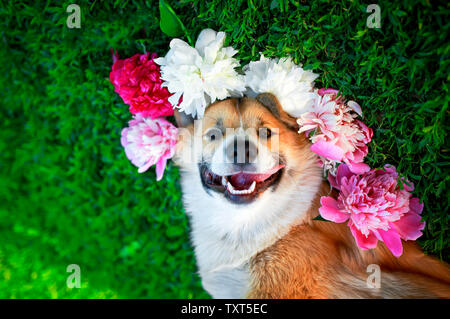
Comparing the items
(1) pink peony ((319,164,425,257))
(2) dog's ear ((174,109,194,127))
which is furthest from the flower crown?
(2) dog's ear ((174,109,194,127))

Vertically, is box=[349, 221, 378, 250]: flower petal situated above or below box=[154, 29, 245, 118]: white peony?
below

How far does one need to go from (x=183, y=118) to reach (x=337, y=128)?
2.24ft

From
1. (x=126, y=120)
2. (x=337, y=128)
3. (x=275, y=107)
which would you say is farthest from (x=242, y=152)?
(x=126, y=120)

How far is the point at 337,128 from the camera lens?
1399 mm

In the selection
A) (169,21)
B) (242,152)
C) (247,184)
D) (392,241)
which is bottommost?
(392,241)

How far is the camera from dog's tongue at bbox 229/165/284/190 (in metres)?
1.48

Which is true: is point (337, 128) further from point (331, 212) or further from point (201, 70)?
point (201, 70)

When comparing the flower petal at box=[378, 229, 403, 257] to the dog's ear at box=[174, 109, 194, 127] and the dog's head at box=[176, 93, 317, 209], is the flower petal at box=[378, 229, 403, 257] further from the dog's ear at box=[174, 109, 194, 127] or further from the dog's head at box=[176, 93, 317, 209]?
the dog's ear at box=[174, 109, 194, 127]

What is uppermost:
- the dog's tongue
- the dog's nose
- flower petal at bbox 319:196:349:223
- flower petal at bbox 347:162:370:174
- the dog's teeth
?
the dog's nose

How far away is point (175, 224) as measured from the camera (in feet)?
7.01

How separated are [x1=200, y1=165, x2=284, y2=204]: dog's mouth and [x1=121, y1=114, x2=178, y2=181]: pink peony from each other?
0.32 metres

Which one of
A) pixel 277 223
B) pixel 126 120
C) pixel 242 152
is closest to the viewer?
pixel 242 152

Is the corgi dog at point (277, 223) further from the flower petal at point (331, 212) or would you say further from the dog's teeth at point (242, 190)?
the flower petal at point (331, 212)
